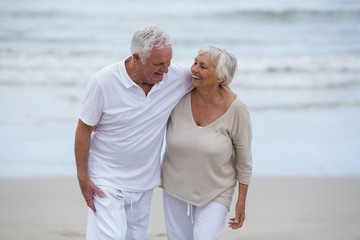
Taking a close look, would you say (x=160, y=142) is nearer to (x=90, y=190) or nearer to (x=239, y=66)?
(x=90, y=190)

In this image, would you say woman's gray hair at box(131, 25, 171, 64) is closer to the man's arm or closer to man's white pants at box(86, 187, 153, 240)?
the man's arm

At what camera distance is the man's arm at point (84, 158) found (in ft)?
13.8

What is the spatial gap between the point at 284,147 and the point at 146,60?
508 centimetres

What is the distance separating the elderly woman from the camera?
4250mm

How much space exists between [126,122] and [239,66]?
11.9 meters

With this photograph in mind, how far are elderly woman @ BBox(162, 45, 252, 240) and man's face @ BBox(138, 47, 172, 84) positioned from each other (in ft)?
0.75

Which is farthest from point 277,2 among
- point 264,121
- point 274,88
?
point 264,121

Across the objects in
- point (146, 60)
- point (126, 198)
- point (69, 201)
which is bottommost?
point (69, 201)

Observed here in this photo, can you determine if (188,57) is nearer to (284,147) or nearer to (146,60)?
(284,147)

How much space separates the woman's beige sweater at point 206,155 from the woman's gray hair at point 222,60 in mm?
204

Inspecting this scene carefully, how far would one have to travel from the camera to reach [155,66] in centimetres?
407

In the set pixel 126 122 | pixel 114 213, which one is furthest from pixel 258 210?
pixel 126 122

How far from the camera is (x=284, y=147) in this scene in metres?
8.86

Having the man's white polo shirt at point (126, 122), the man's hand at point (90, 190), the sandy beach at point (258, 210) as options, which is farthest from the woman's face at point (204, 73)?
the sandy beach at point (258, 210)
